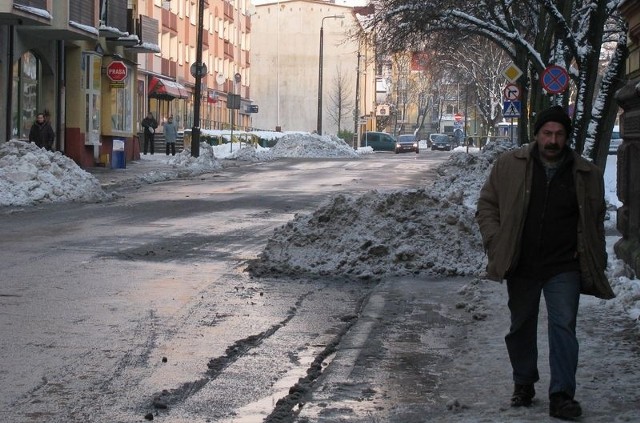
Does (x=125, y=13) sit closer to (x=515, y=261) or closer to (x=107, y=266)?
(x=107, y=266)

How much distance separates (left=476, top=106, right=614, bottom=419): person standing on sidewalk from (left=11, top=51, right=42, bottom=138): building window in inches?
1144

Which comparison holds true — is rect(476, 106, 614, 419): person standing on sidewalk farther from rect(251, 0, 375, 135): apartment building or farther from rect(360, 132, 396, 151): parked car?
rect(251, 0, 375, 135): apartment building

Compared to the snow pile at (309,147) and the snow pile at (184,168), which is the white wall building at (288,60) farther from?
the snow pile at (184,168)

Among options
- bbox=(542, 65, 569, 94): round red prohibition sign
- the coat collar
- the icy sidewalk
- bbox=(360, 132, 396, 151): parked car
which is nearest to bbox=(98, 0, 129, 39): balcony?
bbox=(542, 65, 569, 94): round red prohibition sign

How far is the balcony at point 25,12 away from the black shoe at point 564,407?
25296mm

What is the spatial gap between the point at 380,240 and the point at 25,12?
1992 centimetres

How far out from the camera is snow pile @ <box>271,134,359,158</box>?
60.7m

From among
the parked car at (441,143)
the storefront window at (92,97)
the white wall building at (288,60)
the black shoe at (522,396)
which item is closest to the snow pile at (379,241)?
the black shoe at (522,396)

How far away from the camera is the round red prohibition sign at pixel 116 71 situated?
1645 inches

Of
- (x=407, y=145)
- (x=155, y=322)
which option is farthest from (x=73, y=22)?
(x=407, y=145)

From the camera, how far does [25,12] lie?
1205 inches

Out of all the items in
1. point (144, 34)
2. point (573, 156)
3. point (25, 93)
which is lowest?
point (573, 156)

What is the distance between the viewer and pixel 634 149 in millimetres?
11961

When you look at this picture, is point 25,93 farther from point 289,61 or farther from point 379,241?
point 289,61
